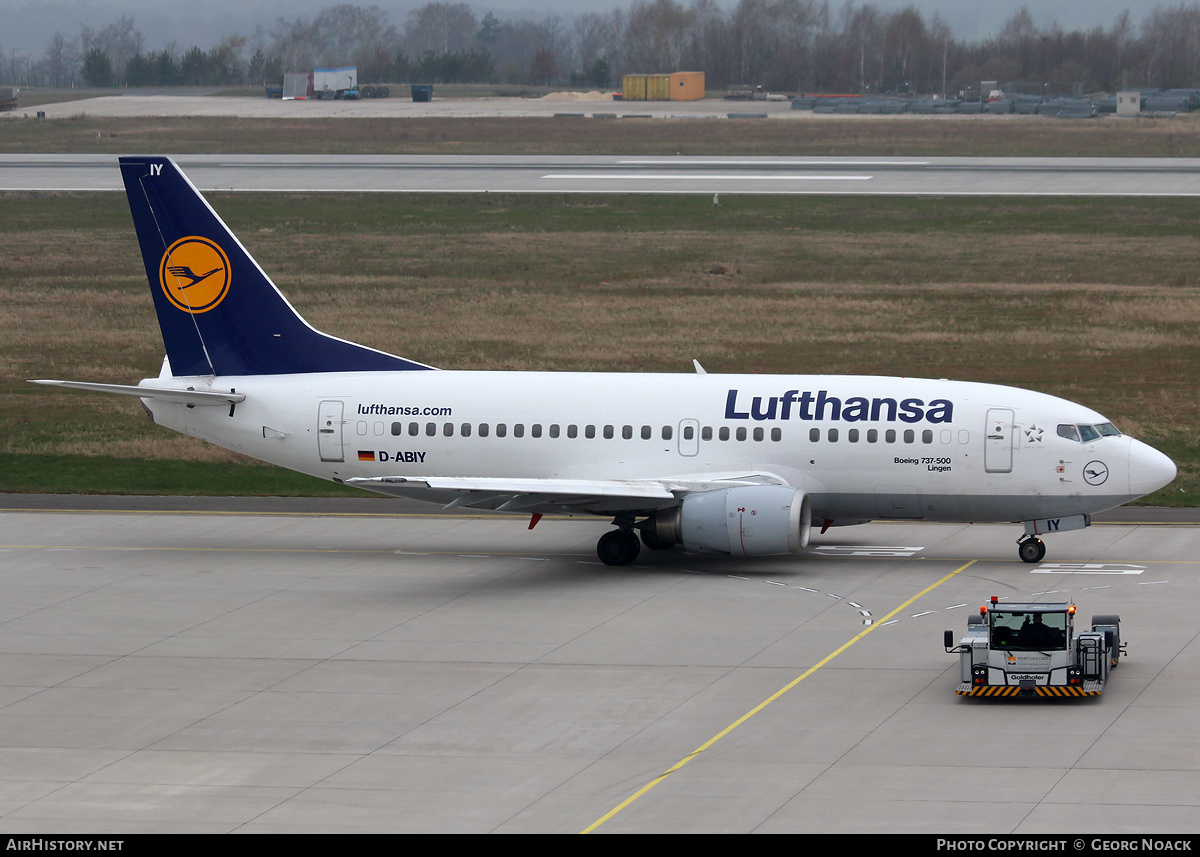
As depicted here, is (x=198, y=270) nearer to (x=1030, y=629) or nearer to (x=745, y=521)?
(x=745, y=521)

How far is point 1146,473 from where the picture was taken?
36250 millimetres

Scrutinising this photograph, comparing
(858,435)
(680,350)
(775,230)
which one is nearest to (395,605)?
(858,435)

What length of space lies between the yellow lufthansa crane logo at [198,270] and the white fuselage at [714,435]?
197 cm

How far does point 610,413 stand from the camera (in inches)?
1496

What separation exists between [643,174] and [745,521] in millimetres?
91730

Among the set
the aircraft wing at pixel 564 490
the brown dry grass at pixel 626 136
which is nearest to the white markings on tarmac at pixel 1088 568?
the aircraft wing at pixel 564 490

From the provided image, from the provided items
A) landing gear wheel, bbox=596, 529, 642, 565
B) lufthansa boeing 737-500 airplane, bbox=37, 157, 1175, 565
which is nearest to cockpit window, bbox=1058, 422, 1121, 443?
lufthansa boeing 737-500 airplane, bbox=37, 157, 1175, 565

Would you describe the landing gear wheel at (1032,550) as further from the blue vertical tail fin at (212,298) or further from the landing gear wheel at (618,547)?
the blue vertical tail fin at (212,298)

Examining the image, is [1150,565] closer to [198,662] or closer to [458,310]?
[198,662]

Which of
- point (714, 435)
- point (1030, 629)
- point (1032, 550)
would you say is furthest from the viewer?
point (714, 435)

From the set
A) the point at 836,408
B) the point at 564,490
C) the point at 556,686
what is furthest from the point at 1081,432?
the point at 556,686

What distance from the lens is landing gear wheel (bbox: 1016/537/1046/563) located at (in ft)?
121

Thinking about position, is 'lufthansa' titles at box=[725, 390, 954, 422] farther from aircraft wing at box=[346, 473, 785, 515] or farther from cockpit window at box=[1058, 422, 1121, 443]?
cockpit window at box=[1058, 422, 1121, 443]

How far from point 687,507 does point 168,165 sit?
1530 centimetres
